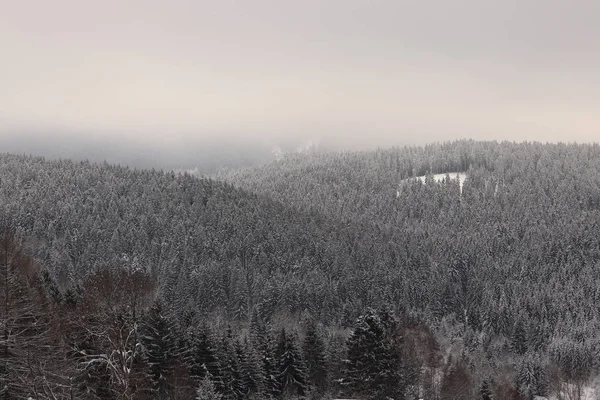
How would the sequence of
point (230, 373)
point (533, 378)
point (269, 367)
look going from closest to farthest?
point (230, 373), point (269, 367), point (533, 378)

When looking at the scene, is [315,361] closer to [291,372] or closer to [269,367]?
[291,372]

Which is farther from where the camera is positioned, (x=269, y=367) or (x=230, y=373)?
(x=269, y=367)

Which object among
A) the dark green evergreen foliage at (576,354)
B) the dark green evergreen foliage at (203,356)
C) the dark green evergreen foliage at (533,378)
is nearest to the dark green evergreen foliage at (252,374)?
the dark green evergreen foliage at (203,356)

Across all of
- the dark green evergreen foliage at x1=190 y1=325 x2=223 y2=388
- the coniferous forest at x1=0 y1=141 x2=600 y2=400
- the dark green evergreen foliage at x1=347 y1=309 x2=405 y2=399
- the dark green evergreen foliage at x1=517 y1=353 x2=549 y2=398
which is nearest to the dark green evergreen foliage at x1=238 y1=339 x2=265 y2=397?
the coniferous forest at x1=0 y1=141 x2=600 y2=400

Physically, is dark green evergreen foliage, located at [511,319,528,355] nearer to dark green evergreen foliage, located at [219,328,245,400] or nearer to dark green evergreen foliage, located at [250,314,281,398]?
dark green evergreen foliage, located at [250,314,281,398]

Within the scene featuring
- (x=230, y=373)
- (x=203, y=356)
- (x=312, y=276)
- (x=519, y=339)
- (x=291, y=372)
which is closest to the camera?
(x=203, y=356)

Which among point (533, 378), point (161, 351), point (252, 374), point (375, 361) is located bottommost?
point (533, 378)

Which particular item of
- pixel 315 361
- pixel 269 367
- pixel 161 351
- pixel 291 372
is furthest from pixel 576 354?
pixel 161 351
